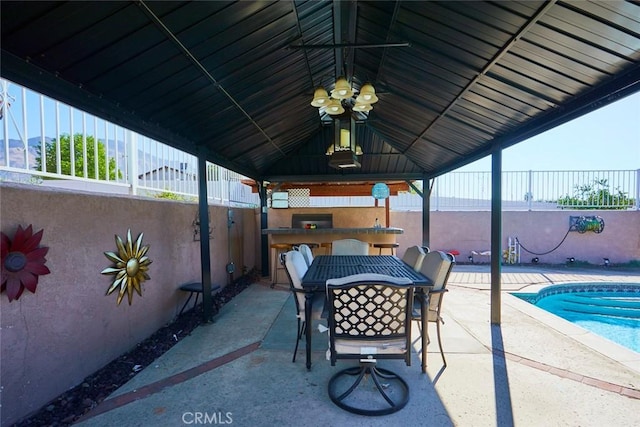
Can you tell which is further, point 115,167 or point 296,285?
point 115,167

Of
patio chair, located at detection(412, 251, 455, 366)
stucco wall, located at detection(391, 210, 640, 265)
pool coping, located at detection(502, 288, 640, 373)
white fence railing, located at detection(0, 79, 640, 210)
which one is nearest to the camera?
white fence railing, located at detection(0, 79, 640, 210)

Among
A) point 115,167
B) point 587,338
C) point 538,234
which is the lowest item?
point 587,338

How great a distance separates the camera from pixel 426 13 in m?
2.28

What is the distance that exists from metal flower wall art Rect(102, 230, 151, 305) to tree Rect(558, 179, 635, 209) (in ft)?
35.2

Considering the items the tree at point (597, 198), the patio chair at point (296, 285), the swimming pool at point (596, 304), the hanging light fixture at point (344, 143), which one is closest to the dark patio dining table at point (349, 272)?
the patio chair at point (296, 285)

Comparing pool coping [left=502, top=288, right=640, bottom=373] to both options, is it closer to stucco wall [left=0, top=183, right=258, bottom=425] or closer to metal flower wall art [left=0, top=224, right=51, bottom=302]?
stucco wall [left=0, top=183, right=258, bottom=425]

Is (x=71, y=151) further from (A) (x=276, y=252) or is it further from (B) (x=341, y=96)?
(A) (x=276, y=252)

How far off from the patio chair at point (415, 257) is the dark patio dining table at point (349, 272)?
0.13 meters

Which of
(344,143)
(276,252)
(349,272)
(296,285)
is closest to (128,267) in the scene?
(296,285)

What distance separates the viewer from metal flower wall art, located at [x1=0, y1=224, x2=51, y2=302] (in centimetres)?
195

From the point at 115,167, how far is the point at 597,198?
11620mm

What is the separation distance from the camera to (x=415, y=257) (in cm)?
392

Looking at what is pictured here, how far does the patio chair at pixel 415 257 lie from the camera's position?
3.68 meters

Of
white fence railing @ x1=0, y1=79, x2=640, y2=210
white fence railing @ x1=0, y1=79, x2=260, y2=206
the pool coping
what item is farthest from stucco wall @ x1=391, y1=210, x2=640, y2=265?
white fence railing @ x1=0, y1=79, x2=260, y2=206
